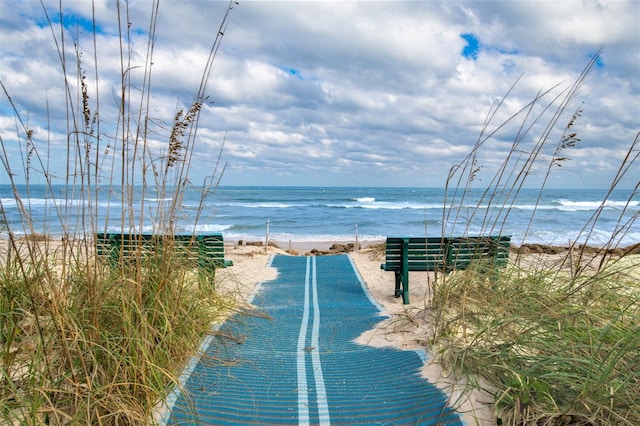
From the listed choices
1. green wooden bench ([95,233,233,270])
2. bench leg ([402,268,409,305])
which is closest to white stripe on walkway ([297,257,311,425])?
green wooden bench ([95,233,233,270])

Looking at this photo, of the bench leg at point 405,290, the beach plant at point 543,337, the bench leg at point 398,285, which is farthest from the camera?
the bench leg at point 398,285

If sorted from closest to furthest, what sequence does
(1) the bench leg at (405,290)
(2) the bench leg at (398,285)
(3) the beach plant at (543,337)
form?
(3) the beach plant at (543,337) → (1) the bench leg at (405,290) → (2) the bench leg at (398,285)

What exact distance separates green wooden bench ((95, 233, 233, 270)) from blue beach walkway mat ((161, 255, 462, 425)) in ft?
1.91

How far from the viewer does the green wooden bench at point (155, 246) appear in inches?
106

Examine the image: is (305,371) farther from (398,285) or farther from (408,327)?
(398,285)

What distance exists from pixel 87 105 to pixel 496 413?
7.63 feet

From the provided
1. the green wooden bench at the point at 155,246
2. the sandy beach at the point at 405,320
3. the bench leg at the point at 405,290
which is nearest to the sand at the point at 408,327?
the sandy beach at the point at 405,320

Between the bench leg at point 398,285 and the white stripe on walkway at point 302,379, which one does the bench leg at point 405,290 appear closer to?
the bench leg at point 398,285

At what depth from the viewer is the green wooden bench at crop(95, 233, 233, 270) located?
8.84 feet

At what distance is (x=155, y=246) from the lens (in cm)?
303

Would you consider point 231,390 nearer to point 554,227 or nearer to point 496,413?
point 496,413

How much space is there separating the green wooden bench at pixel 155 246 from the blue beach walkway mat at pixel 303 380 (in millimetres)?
581

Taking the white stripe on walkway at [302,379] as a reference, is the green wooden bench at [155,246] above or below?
above

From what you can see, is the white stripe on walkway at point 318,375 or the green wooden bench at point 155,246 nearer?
the white stripe on walkway at point 318,375
